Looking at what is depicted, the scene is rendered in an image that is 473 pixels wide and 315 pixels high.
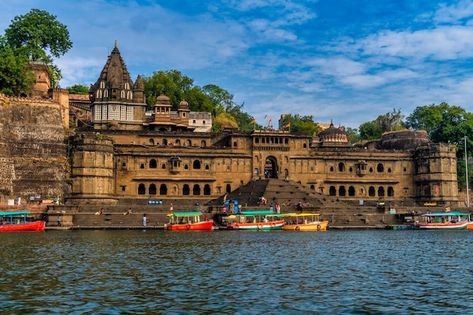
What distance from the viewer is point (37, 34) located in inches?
3127

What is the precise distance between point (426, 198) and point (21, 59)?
5352cm

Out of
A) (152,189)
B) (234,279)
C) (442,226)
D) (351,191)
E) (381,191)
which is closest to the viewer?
(234,279)

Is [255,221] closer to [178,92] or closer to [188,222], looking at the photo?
[188,222]

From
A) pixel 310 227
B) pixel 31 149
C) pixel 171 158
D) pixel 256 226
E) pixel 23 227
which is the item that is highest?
pixel 31 149

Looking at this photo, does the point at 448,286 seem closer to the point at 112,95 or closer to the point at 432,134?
the point at 112,95

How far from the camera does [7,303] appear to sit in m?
18.4

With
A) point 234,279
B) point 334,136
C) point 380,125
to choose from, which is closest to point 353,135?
point 380,125

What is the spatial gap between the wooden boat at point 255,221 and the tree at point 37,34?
1431 inches

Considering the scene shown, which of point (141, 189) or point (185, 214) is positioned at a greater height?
point (141, 189)

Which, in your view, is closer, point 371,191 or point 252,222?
point 252,222

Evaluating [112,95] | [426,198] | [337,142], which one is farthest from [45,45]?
[426,198]

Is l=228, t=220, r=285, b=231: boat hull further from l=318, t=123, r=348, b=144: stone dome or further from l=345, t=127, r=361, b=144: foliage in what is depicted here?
l=345, t=127, r=361, b=144: foliage

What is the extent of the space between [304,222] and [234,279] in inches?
1497

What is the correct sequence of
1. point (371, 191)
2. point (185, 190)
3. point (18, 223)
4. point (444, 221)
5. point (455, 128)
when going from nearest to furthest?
point (18, 223)
point (444, 221)
point (185, 190)
point (371, 191)
point (455, 128)
